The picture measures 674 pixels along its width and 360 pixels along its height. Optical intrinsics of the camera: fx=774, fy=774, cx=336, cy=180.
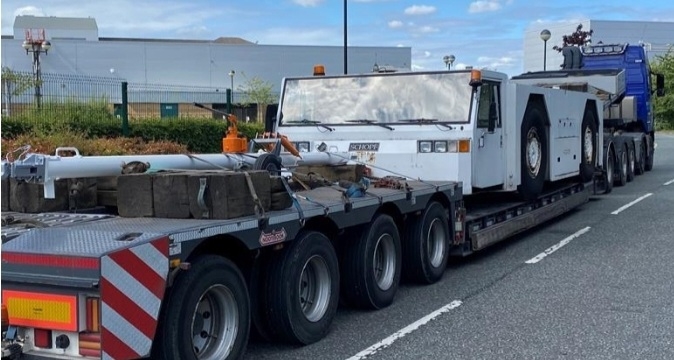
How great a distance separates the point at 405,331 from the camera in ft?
20.6

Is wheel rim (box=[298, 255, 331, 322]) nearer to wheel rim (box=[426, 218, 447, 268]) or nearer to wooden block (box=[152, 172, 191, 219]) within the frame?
wooden block (box=[152, 172, 191, 219])

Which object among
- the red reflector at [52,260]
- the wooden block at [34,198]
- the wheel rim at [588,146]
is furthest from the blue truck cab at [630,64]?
the red reflector at [52,260]

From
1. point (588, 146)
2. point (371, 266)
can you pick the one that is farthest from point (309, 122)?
point (588, 146)

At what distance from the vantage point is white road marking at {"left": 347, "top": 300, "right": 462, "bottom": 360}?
570 cm

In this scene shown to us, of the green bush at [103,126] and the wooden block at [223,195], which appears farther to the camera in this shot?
the green bush at [103,126]

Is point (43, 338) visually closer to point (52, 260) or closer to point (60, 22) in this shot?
point (52, 260)

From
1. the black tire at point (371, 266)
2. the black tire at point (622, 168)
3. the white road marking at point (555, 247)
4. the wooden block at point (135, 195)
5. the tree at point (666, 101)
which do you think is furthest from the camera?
the tree at point (666, 101)

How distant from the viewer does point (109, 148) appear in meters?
14.6

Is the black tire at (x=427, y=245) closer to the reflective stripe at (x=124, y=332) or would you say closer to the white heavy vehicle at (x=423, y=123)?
the white heavy vehicle at (x=423, y=123)

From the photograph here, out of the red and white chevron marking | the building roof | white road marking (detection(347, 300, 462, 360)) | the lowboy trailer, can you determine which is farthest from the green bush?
the building roof

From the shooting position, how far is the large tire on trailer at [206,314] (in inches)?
174

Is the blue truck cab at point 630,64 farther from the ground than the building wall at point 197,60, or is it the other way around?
the building wall at point 197,60

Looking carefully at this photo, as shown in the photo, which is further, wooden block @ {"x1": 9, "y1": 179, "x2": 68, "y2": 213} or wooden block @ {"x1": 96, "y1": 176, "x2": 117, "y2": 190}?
wooden block @ {"x1": 96, "y1": 176, "x2": 117, "y2": 190}

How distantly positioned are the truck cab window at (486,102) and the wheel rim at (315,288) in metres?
3.51
